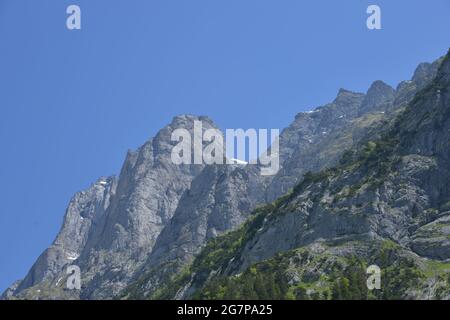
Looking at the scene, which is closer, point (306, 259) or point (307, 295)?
point (307, 295)
